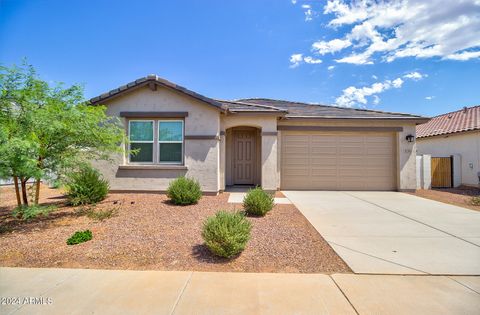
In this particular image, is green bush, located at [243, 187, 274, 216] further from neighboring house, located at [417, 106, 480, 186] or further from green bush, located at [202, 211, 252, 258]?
neighboring house, located at [417, 106, 480, 186]

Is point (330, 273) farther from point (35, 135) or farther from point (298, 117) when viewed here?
point (298, 117)

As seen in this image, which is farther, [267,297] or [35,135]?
[35,135]

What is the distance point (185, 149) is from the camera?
953 cm

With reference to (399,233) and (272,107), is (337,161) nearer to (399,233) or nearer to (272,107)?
(272,107)

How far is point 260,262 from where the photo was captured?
3922 mm

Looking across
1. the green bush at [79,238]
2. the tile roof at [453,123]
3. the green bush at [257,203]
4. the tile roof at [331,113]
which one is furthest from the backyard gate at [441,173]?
the green bush at [79,238]

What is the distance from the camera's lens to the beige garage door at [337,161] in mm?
11359

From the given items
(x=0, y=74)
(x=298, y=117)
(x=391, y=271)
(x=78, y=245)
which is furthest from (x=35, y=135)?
(x=298, y=117)

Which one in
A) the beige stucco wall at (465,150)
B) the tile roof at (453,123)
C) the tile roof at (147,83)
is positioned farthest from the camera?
the tile roof at (453,123)

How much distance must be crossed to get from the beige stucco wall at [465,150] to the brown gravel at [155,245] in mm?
12756

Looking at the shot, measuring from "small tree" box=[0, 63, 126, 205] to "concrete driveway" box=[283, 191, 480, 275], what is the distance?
604 centimetres

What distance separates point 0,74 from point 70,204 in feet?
12.9

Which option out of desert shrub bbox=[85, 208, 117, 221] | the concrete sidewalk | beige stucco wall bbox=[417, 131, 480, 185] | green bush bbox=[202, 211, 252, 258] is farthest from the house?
the concrete sidewalk

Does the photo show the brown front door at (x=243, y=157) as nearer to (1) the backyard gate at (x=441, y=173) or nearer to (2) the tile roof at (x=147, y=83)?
(2) the tile roof at (x=147, y=83)
